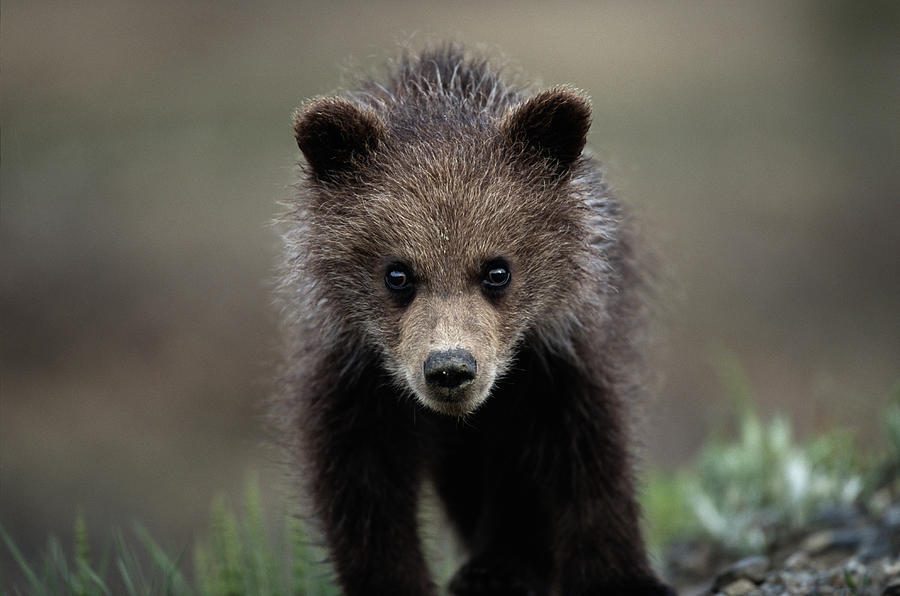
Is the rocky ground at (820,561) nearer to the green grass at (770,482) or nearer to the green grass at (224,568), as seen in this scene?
the green grass at (770,482)

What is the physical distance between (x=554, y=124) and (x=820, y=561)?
275 centimetres

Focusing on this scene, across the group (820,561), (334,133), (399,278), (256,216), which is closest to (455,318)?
(399,278)

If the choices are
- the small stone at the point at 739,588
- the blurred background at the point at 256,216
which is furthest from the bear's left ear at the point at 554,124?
the blurred background at the point at 256,216

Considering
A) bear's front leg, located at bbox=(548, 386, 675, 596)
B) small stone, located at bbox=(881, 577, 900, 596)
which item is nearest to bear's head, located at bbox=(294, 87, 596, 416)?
bear's front leg, located at bbox=(548, 386, 675, 596)

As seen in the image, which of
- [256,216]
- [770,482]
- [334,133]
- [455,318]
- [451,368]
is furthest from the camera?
[256,216]

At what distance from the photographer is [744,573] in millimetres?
5664

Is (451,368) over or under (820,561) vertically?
over

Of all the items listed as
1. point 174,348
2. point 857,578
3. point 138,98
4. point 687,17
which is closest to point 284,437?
point 857,578

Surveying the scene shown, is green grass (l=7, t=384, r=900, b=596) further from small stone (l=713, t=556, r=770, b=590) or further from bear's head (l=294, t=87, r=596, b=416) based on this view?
bear's head (l=294, t=87, r=596, b=416)

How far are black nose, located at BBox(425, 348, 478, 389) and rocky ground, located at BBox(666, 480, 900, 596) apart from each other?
196 cm

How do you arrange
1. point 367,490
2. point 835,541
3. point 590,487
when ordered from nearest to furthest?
point 367,490
point 590,487
point 835,541

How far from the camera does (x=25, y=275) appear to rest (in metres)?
13.1

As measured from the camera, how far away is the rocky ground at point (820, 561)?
5.38 m

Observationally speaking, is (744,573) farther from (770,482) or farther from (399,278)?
(399,278)
